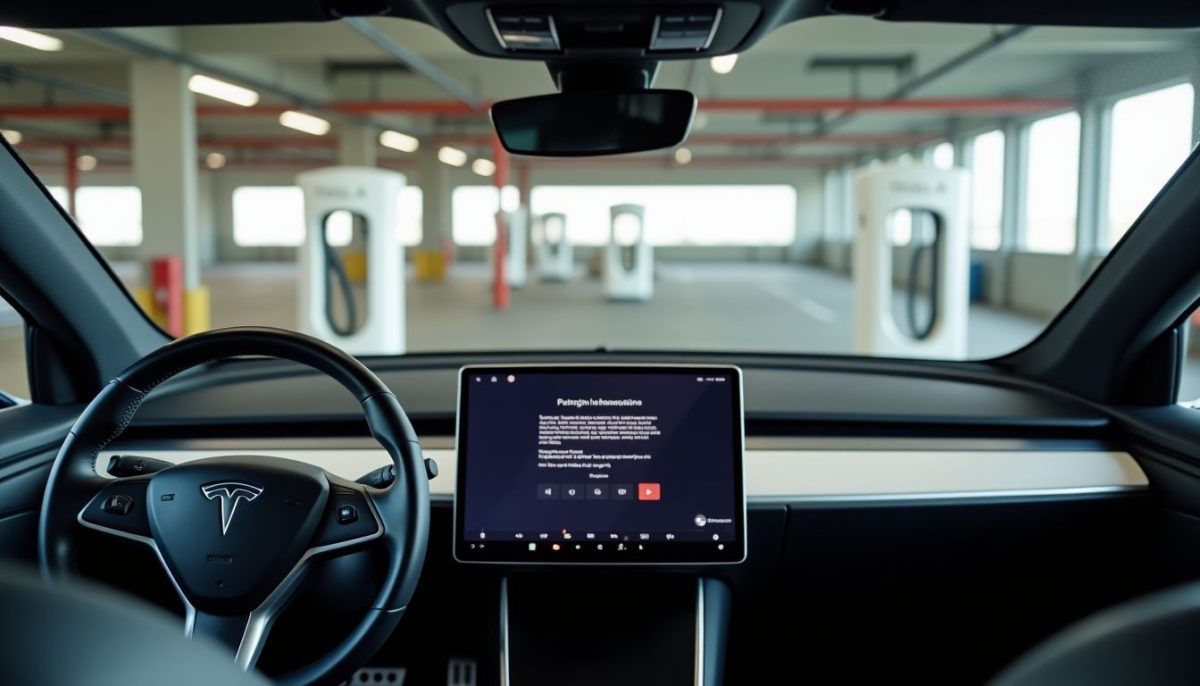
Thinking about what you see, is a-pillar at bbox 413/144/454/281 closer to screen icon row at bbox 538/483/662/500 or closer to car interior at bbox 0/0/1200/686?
car interior at bbox 0/0/1200/686

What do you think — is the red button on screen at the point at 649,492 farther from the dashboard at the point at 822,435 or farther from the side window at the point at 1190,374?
the side window at the point at 1190,374

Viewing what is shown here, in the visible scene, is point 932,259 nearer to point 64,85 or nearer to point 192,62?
point 192,62

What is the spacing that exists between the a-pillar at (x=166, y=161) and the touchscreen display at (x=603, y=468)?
1165 cm

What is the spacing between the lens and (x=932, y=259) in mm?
7641

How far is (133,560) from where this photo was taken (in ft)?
5.30

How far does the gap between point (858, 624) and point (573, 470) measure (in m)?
0.84

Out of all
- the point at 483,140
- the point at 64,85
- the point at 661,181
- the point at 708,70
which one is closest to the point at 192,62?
the point at 64,85

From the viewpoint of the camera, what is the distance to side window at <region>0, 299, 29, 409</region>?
2.25 meters

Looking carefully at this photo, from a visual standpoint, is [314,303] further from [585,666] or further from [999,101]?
[999,101]

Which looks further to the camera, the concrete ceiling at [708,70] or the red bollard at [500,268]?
the red bollard at [500,268]

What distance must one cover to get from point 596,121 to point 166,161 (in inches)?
491

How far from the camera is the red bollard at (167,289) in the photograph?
11109 mm

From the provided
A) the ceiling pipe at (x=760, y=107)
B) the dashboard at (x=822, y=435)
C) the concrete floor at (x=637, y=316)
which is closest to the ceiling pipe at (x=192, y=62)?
the ceiling pipe at (x=760, y=107)

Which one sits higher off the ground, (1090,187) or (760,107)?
(760,107)
